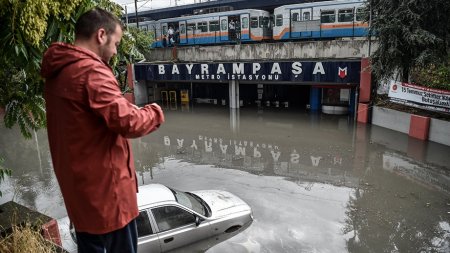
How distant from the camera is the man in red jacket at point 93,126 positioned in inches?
67.7

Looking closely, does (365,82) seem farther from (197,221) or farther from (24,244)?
(24,244)

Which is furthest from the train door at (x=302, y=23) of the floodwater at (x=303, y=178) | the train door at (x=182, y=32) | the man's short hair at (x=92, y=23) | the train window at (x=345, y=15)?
the man's short hair at (x=92, y=23)

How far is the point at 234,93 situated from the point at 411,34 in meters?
11.2

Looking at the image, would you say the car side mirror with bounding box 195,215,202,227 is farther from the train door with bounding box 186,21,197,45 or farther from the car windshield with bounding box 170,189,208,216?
the train door with bounding box 186,21,197,45

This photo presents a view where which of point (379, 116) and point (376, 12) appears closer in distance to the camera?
point (376, 12)

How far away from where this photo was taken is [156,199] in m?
6.80

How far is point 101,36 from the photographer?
1.91 meters

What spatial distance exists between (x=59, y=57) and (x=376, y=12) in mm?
17495

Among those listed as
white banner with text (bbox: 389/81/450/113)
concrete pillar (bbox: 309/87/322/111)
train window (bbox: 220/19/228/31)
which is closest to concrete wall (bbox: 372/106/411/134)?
white banner with text (bbox: 389/81/450/113)

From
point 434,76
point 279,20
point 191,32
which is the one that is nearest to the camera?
point 434,76

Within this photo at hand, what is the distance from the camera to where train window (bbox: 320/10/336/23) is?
23.3 m

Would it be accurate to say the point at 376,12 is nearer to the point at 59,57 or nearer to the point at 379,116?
the point at 379,116

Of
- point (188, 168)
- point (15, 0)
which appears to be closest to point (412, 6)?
point (188, 168)

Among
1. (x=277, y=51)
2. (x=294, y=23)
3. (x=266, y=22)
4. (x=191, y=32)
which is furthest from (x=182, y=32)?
(x=277, y=51)
